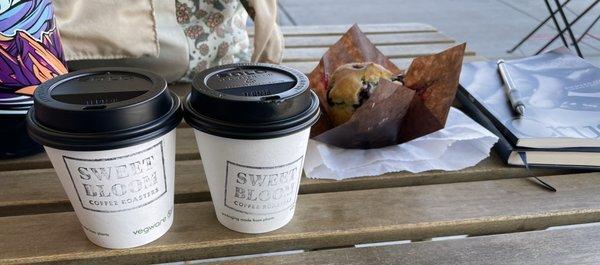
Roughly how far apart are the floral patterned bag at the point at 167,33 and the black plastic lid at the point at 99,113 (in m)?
0.33

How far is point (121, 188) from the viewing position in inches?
20.4

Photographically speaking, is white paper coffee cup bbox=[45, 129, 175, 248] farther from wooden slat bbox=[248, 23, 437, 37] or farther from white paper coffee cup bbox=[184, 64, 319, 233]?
wooden slat bbox=[248, 23, 437, 37]

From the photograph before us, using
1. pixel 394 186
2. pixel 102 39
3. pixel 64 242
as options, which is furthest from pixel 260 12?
pixel 64 242

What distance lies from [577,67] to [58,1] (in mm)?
910

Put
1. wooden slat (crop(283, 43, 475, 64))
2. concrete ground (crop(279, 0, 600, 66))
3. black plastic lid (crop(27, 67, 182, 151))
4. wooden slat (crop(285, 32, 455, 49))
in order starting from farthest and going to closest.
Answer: concrete ground (crop(279, 0, 600, 66)) → wooden slat (crop(285, 32, 455, 49)) → wooden slat (crop(283, 43, 475, 64)) → black plastic lid (crop(27, 67, 182, 151))

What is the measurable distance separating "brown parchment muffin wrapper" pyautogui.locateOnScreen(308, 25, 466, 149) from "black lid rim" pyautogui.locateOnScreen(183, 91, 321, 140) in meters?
0.19

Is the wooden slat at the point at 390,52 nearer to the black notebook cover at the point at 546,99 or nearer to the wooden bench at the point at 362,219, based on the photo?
the black notebook cover at the point at 546,99

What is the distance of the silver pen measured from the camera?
82 centimetres

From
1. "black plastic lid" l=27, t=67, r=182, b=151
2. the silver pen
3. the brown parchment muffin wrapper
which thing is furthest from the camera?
the silver pen

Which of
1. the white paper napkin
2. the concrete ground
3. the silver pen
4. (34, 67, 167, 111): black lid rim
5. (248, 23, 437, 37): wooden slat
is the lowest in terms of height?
the concrete ground

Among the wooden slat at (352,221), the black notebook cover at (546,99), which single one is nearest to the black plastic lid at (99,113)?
the wooden slat at (352,221)

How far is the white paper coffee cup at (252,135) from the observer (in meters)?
0.51

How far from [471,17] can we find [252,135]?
3.35 m

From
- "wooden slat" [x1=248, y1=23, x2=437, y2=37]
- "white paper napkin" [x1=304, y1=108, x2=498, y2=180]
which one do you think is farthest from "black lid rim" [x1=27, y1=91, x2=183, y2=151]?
"wooden slat" [x1=248, y1=23, x2=437, y2=37]
